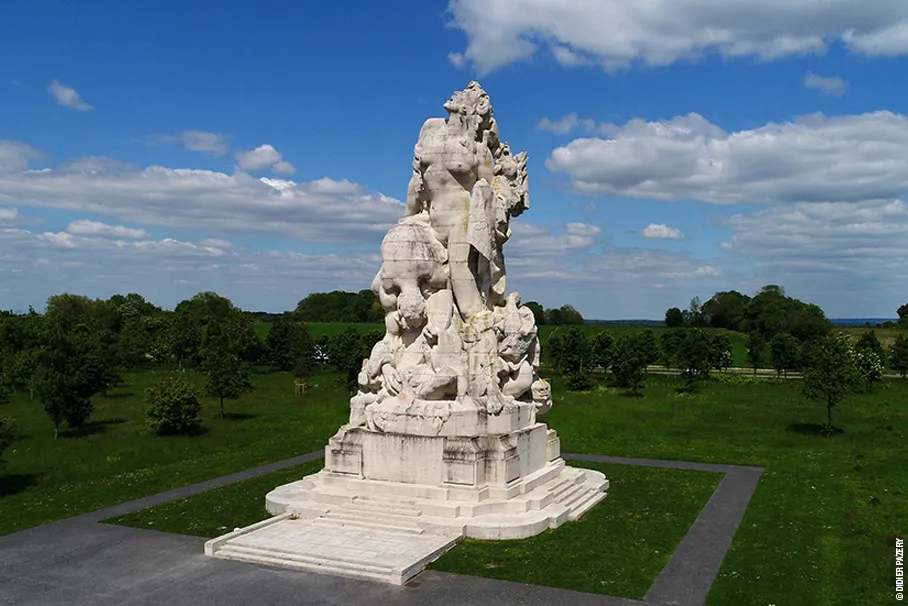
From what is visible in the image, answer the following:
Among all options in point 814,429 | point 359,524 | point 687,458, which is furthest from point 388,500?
point 814,429

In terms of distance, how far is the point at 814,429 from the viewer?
2906 cm

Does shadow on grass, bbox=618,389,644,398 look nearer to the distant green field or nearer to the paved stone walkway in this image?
the distant green field

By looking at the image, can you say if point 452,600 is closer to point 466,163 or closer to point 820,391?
point 466,163

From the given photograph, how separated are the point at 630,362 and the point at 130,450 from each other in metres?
25.5

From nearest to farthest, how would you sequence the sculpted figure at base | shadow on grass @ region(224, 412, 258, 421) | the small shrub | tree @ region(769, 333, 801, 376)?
1. the sculpted figure at base
2. the small shrub
3. shadow on grass @ region(224, 412, 258, 421)
4. tree @ region(769, 333, 801, 376)

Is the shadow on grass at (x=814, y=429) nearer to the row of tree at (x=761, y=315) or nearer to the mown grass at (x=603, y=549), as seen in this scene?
the mown grass at (x=603, y=549)

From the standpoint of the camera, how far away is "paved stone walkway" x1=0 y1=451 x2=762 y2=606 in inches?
451

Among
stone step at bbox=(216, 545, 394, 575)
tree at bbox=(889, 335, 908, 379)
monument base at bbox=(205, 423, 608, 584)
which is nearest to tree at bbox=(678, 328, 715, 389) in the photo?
tree at bbox=(889, 335, 908, 379)

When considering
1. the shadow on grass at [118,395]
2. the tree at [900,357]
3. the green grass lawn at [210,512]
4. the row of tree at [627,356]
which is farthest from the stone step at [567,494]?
the tree at [900,357]

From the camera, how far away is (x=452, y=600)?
449 inches

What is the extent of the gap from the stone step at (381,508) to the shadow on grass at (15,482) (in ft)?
30.2

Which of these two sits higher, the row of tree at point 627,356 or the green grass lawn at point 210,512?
the row of tree at point 627,356

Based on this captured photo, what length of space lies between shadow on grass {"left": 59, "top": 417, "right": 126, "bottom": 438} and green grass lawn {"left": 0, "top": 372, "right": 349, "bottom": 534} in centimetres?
4

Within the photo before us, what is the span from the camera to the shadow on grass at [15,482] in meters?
18.8
